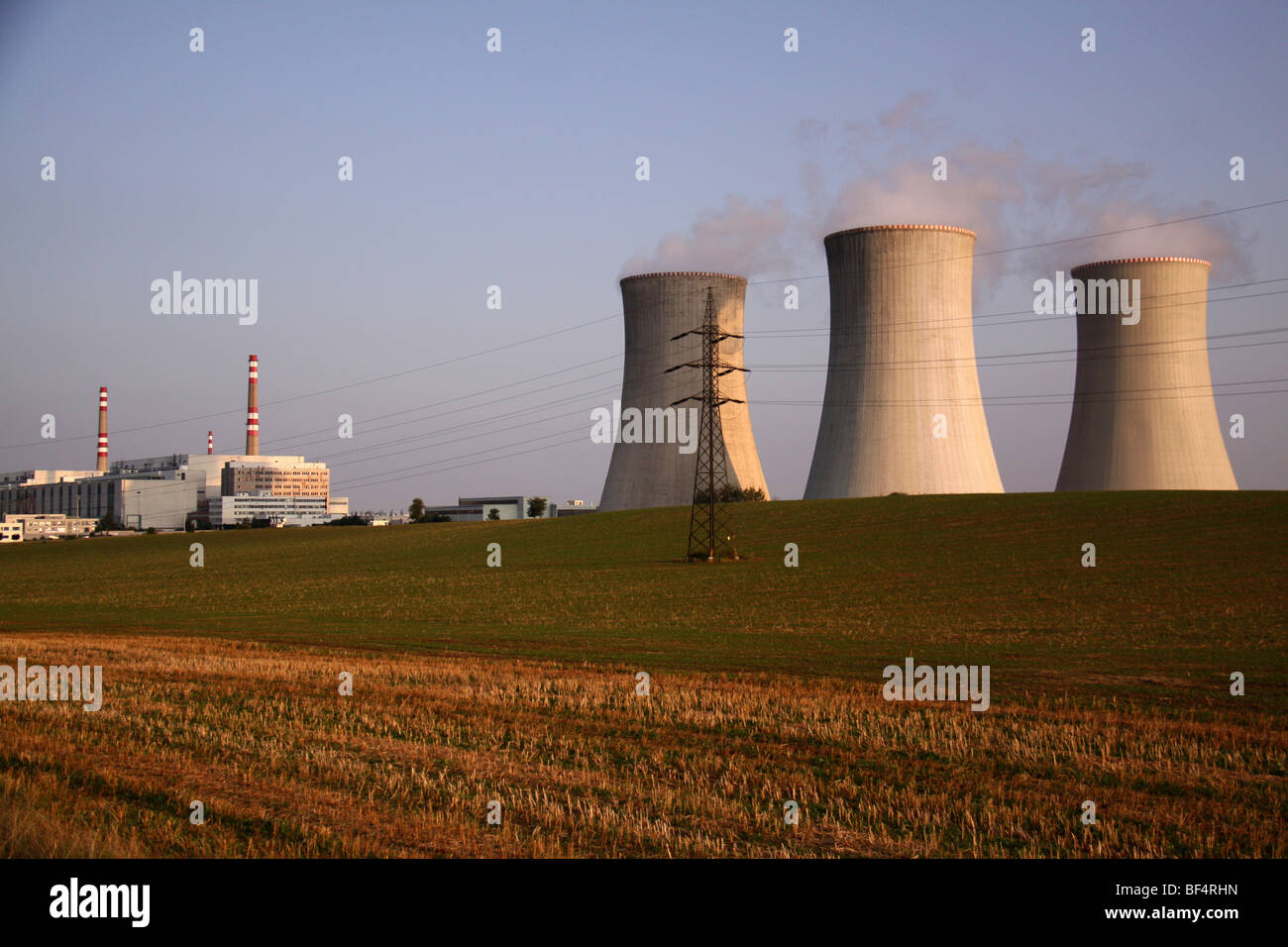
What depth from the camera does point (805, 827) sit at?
5633 millimetres

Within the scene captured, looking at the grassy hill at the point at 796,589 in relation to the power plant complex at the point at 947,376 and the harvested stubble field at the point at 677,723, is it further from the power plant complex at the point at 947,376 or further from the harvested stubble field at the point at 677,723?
the power plant complex at the point at 947,376

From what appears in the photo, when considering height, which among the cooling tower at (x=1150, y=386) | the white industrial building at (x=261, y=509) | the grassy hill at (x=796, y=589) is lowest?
the grassy hill at (x=796, y=589)

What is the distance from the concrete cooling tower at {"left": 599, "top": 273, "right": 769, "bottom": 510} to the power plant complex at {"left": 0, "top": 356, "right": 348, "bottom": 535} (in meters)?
59.9

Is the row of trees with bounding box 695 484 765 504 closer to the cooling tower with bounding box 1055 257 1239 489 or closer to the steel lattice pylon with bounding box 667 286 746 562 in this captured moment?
the steel lattice pylon with bounding box 667 286 746 562

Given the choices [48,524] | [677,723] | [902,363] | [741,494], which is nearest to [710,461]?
[902,363]

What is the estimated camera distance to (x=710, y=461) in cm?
2953

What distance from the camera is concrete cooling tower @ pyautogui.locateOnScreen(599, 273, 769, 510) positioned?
41.1 meters

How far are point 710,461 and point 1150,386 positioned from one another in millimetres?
15713

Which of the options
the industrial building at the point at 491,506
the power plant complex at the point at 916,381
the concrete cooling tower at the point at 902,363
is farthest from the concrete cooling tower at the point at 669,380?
the industrial building at the point at 491,506

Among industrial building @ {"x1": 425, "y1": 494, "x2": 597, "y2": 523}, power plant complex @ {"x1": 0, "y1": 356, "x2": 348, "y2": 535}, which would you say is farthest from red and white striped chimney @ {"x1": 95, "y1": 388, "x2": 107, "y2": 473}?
industrial building @ {"x1": 425, "y1": 494, "x2": 597, "y2": 523}

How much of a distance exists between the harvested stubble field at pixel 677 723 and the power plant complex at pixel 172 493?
268 ft

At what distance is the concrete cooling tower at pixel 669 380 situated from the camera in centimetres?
4109

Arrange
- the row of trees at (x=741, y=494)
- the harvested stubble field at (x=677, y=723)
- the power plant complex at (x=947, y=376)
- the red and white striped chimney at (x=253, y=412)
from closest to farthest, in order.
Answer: the harvested stubble field at (x=677, y=723)
the power plant complex at (x=947, y=376)
the row of trees at (x=741, y=494)
the red and white striped chimney at (x=253, y=412)
